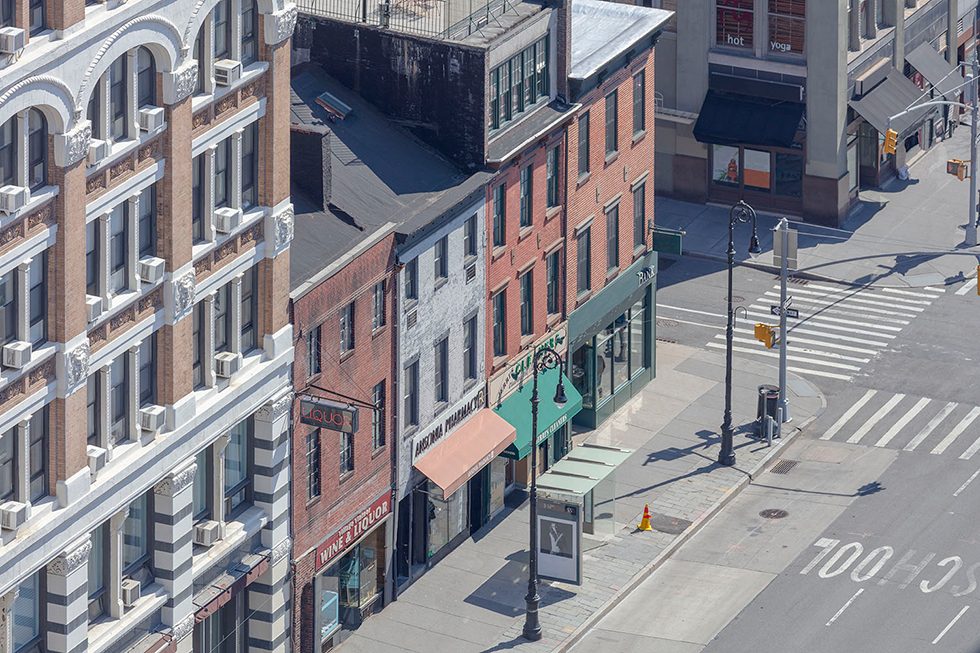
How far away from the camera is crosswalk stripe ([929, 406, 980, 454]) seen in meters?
79.2

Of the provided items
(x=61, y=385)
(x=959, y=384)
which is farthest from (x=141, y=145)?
(x=959, y=384)

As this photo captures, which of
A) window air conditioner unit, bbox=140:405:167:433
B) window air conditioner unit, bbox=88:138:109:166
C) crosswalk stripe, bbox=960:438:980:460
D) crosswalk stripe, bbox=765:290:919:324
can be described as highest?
window air conditioner unit, bbox=88:138:109:166

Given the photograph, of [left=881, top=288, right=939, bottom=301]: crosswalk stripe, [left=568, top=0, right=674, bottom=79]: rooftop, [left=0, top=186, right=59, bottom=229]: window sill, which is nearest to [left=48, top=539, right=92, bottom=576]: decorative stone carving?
[left=0, top=186, right=59, bottom=229]: window sill

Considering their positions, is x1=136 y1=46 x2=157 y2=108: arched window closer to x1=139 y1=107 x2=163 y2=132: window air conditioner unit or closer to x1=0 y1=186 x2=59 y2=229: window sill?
x1=139 y1=107 x2=163 y2=132: window air conditioner unit

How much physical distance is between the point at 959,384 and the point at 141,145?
131ft

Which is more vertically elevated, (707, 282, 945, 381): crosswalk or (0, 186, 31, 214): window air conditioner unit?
(0, 186, 31, 214): window air conditioner unit

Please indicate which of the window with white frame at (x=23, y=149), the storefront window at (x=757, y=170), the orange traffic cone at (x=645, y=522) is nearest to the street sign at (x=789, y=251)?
the orange traffic cone at (x=645, y=522)

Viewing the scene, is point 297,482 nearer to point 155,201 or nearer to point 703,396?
point 155,201

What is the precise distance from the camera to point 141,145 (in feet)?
176

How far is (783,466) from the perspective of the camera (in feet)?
258

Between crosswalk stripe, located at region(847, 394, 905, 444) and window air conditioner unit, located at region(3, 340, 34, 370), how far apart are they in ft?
121

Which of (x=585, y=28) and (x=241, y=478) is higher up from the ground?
(x=585, y=28)

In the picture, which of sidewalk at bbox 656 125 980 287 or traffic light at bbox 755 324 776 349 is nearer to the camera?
traffic light at bbox 755 324 776 349

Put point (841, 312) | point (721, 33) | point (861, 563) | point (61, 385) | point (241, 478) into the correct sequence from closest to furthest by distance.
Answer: point (61, 385) < point (241, 478) < point (861, 563) < point (841, 312) < point (721, 33)
